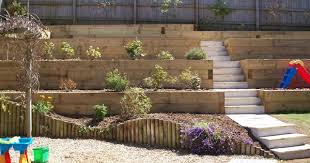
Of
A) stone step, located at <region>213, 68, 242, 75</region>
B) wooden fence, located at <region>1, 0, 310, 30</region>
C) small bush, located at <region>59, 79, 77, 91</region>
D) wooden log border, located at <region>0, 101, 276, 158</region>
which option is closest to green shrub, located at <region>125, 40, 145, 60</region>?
small bush, located at <region>59, 79, 77, 91</region>

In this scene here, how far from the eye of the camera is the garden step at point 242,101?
455 inches

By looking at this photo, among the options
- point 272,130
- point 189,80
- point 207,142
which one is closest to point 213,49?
point 189,80

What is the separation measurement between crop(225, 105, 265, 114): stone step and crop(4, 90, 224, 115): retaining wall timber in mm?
192

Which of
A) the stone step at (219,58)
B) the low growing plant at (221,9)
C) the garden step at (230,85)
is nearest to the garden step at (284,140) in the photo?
the garden step at (230,85)

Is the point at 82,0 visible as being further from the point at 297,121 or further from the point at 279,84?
the point at 297,121

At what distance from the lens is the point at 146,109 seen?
10453 millimetres

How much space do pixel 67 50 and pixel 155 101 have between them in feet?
10.9

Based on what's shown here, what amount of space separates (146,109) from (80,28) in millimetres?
6942

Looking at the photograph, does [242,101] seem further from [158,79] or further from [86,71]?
[86,71]

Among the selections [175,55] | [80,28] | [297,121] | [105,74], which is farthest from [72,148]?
[80,28]

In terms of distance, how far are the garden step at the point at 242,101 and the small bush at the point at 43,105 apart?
4.12 metres

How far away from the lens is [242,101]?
11.6 meters

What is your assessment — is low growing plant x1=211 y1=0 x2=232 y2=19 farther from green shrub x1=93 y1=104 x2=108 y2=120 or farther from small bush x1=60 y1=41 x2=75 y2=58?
green shrub x1=93 y1=104 x2=108 y2=120

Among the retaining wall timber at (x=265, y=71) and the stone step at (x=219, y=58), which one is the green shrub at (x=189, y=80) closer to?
the retaining wall timber at (x=265, y=71)
